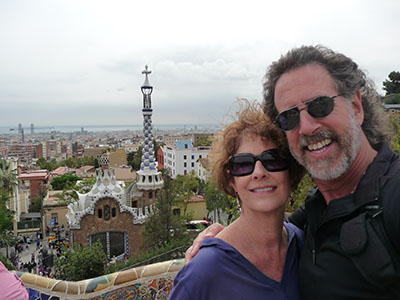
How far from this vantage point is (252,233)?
2.22m

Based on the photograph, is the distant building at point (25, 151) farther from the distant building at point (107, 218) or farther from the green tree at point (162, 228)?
the green tree at point (162, 228)

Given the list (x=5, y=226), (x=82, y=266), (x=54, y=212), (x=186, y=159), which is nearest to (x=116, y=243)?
(x=82, y=266)

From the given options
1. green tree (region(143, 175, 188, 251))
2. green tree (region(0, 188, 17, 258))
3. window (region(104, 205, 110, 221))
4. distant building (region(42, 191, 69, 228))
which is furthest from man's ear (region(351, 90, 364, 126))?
distant building (region(42, 191, 69, 228))

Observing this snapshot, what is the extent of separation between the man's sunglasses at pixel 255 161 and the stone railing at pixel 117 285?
114 inches

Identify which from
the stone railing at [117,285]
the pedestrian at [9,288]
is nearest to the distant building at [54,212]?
the stone railing at [117,285]

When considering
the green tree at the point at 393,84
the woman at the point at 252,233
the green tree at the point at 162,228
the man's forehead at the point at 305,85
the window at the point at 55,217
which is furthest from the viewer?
the green tree at the point at 393,84

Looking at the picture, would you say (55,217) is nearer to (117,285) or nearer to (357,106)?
(117,285)

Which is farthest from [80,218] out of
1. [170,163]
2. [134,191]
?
[170,163]

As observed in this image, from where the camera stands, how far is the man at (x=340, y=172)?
64.4 inches

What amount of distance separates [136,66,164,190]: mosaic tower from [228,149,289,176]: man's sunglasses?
57.5 feet

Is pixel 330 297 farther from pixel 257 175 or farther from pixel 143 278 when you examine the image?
pixel 143 278

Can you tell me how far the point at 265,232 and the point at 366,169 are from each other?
73 cm

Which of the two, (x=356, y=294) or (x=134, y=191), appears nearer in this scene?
(x=356, y=294)

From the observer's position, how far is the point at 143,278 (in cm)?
469
